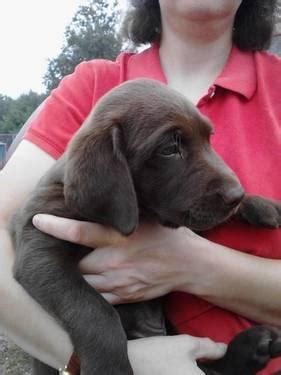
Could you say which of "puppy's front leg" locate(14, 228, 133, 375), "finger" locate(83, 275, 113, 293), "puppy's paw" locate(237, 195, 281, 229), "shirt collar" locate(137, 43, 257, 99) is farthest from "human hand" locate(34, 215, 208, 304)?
"shirt collar" locate(137, 43, 257, 99)

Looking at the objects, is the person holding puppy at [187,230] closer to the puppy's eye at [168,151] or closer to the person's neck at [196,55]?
the person's neck at [196,55]

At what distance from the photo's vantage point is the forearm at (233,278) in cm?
234

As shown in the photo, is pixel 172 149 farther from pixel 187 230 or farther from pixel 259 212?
pixel 259 212

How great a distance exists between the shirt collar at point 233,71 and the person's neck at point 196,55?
6cm

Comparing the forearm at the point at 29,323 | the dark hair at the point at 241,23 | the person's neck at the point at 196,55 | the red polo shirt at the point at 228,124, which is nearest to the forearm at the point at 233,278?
the red polo shirt at the point at 228,124

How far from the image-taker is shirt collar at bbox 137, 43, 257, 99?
8.78ft

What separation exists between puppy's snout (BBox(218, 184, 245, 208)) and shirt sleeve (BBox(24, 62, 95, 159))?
101 centimetres

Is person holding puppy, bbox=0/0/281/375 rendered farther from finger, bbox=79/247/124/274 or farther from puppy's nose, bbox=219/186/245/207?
puppy's nose, bbox=219/186/245/207

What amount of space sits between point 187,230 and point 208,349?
1.61 feet

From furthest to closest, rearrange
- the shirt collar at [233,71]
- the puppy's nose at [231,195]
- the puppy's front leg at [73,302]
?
1. the shirt collar at [233,71]
2. the puppy's front leg at [73,302]
3. the puppy's nose at [231,195]

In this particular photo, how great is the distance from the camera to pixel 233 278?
2.35m

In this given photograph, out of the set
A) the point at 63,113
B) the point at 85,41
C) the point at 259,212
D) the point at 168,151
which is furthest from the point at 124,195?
the point at 85,41

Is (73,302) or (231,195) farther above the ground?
(231,195)

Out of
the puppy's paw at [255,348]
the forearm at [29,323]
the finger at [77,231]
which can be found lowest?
the puppy's paw at [255,348]
